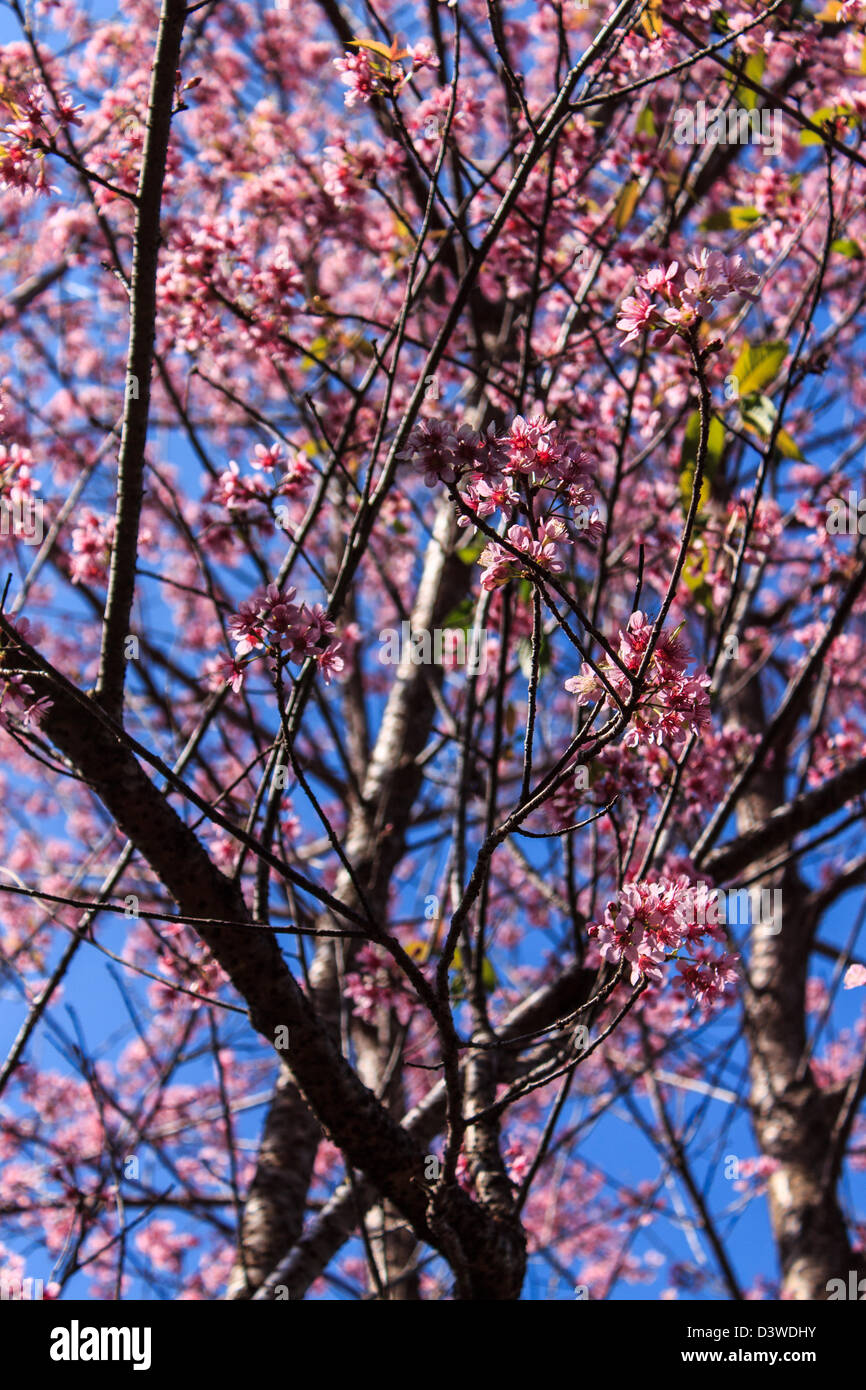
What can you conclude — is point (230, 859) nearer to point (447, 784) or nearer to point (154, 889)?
point (447, 784)

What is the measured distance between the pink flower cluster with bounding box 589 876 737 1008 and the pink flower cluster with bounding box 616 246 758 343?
2.55 ft

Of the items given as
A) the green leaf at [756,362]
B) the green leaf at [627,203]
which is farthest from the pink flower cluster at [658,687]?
the green leaf at [627,203]

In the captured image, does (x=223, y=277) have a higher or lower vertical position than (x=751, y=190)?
lower

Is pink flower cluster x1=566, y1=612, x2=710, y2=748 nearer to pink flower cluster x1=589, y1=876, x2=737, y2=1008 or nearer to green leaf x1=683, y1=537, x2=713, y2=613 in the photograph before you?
pink flower cluster x1=589, y1=876, x2=737, y2=1008

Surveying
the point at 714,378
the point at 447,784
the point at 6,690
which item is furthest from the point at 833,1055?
the point at 6,690

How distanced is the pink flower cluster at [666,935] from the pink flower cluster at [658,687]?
24cm

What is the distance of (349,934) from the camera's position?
1506 millimetres

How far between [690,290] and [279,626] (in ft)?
2.35

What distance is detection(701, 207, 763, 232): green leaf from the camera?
3.17 m

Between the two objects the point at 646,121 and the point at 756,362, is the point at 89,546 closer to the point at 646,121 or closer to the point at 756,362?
the point at 756,362

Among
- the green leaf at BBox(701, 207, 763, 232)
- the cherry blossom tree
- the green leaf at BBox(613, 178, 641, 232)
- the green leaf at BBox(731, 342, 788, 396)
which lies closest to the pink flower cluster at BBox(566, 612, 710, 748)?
the cherry blossom tree

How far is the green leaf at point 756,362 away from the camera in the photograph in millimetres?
2842

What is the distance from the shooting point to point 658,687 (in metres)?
1.39
